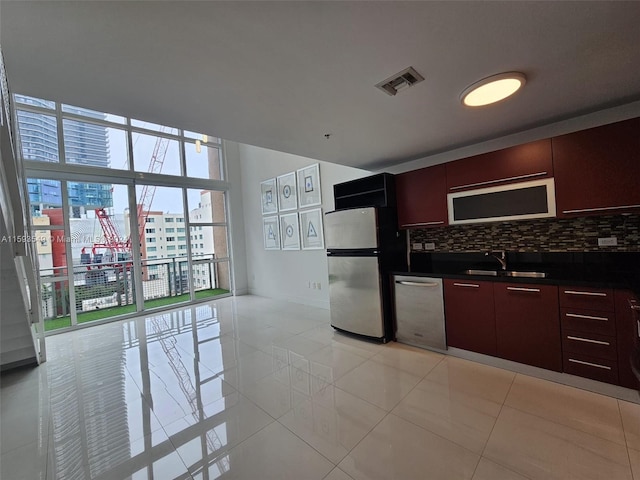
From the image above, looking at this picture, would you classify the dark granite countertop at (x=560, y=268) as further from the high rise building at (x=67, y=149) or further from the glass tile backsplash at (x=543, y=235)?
the high rise building at (x=67, y=149)

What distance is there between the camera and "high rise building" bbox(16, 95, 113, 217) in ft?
13.4

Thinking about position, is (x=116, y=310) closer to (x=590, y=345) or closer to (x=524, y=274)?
(x=524, y=274)

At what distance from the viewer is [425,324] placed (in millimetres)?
2855

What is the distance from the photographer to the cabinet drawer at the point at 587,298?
189 centimetres

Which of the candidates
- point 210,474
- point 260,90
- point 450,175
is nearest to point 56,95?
point 260,90

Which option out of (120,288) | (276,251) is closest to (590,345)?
(276,251)

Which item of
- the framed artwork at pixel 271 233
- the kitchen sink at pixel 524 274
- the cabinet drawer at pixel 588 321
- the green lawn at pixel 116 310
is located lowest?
the green lawn at pixel 116 310

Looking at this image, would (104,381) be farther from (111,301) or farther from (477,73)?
(477,73)

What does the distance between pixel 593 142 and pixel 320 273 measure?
382 cm

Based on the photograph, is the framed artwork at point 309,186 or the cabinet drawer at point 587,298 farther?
the framed artwork at point 309,186

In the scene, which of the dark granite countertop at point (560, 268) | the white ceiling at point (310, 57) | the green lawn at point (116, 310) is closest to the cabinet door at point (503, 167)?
the white ceiling at point (310, 57)

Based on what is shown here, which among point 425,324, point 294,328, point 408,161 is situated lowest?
point 294,328

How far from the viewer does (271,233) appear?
19.1 ft

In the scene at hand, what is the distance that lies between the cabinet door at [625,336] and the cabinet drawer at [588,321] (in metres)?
0.04
